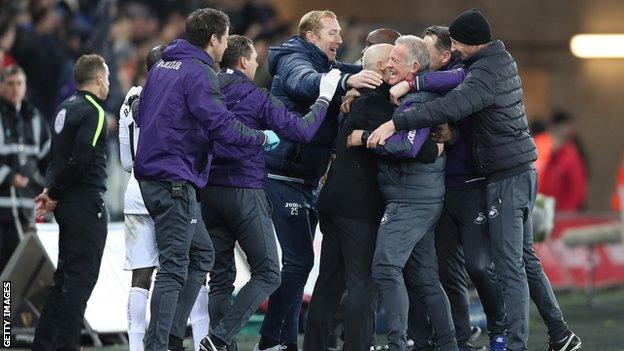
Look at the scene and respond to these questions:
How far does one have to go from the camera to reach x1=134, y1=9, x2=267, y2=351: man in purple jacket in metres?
9.27

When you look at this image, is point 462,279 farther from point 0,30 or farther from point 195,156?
point 0,30

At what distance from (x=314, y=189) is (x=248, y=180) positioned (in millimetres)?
894

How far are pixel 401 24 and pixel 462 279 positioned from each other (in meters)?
13.1

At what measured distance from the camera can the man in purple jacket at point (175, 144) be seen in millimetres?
9266

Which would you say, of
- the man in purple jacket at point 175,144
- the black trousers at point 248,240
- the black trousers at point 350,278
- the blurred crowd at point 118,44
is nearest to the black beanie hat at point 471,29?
the black trousers at point 350,278

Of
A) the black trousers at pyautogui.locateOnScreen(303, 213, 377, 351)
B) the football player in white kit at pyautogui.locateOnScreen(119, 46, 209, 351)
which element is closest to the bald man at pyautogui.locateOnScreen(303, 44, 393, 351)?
the black trousers at pyautogui.locateOnScreen(303, 213, 377, 351)

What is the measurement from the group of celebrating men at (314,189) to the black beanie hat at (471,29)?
11 millimetres

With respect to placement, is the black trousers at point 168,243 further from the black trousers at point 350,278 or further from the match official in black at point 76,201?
the match official in black at point 76,201

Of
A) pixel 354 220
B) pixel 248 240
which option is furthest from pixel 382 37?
pixel 248 240

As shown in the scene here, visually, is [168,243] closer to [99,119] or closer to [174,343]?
[174,343]

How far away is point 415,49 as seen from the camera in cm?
970

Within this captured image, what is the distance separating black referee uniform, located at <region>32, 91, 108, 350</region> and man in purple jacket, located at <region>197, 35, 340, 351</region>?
1007 mm

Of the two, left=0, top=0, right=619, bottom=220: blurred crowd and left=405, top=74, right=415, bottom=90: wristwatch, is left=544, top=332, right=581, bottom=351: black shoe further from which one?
left=0, top=0, right=619, bottom=220: blurred crowd

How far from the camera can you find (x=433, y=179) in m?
9.68
